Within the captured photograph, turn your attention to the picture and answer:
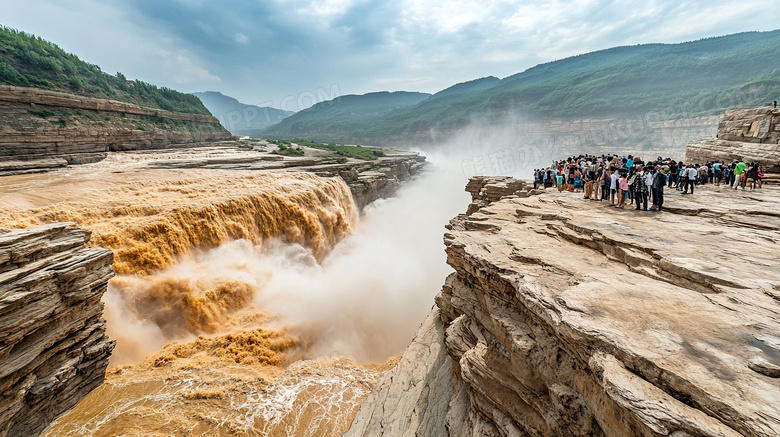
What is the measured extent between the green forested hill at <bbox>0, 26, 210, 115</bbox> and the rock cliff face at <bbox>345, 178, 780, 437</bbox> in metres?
41.6

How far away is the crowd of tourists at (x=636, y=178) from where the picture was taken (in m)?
8.15

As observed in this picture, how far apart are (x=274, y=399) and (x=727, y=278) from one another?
9542mm

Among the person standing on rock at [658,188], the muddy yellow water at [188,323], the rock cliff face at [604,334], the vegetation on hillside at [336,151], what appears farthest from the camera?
the vegetation on hillside at [336,151]

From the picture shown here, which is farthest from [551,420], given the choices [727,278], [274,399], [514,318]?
[274,399]

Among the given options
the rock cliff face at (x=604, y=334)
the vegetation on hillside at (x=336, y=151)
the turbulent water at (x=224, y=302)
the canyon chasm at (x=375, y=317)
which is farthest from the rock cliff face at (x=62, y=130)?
the rock cliff face at (x=604, y=334)

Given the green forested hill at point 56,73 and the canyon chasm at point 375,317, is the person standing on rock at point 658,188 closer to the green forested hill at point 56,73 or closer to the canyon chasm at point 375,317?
the canyon chasm at point 375,317

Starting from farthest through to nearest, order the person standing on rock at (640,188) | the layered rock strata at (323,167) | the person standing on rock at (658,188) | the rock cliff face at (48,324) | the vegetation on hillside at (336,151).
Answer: the vegetation on hillside at (336,151) → the layered rock strata at (323,167) → the person standing on rock at (640,188) → the person standing on rock at (658,188) → the rock cliff face at (48,324)

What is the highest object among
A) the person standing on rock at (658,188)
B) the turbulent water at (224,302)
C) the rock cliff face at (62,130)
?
the rock cliff face at (62,130)

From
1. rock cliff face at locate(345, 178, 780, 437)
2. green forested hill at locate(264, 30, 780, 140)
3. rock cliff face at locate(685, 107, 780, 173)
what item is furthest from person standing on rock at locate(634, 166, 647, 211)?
green forested hill at locate(264, 30, 780, 140)

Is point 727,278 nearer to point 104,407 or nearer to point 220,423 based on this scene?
point 220,423

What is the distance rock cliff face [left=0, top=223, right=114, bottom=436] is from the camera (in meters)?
6.04

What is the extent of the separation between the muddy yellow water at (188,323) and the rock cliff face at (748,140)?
20393mm

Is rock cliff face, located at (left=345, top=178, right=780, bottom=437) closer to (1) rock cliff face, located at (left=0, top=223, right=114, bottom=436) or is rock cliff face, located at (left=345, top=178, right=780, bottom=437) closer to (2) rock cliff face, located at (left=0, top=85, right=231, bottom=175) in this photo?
(1) rock cliff face, located at (left=0, top=223, right=114, bottom=436)

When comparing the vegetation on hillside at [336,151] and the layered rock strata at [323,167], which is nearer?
the layered rock strata at [323,167]
